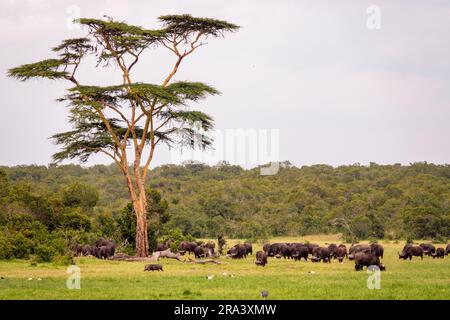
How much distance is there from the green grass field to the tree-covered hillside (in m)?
13.2

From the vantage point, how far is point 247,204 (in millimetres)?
67812

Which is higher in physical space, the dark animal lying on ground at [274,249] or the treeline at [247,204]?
the treeline at [247,204]

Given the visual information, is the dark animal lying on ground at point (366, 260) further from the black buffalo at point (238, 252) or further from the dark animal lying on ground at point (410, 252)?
the black buffalo at point (238, 252)

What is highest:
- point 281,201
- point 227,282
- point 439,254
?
point 281,201

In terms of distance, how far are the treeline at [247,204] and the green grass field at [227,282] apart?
658cm

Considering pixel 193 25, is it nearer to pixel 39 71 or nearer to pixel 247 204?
pixel 39 71

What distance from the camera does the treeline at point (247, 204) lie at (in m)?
37.6

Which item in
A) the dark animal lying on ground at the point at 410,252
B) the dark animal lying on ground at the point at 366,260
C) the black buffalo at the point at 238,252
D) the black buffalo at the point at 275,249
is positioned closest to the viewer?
the dark animal lying on ground at the point at 366,260

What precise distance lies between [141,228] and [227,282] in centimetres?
1380

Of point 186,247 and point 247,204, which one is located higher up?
point 247,204

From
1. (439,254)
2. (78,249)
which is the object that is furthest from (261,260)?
(78,249)

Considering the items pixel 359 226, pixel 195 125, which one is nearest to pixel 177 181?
pixel 359 226

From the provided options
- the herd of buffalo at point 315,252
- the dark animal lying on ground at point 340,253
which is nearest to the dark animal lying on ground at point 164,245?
the herd of buffalo at point 315,252
